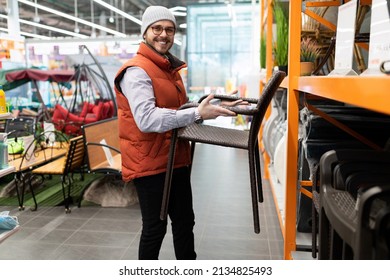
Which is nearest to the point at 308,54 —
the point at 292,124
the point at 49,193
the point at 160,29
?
the point at 292,124

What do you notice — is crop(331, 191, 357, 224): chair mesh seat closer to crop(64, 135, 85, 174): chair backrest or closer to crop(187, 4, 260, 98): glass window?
crop(64, 135, 85, 174): chair backrest

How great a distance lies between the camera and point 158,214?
2135 mm

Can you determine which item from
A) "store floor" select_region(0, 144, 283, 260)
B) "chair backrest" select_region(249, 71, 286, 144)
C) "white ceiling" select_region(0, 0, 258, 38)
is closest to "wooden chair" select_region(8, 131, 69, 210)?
"store floor" select_region(0, 144, 283, 260)

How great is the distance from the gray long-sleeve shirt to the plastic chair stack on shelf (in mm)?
818

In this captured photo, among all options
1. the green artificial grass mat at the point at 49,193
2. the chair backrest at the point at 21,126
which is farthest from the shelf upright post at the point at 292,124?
the chair backrest at the point at 21,126

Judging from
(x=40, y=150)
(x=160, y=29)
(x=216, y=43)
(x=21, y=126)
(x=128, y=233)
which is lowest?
(x=128, y=233)

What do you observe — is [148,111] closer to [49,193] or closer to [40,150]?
[49,193]

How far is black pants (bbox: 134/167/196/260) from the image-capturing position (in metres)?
2.11

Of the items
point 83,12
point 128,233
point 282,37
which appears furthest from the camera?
point 83,12

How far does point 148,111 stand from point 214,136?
16.4 inches

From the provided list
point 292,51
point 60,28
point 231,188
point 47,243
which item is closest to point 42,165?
point 47,243

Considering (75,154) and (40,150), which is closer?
(75,154)

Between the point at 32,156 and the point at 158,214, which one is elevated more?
the point at 158,214
